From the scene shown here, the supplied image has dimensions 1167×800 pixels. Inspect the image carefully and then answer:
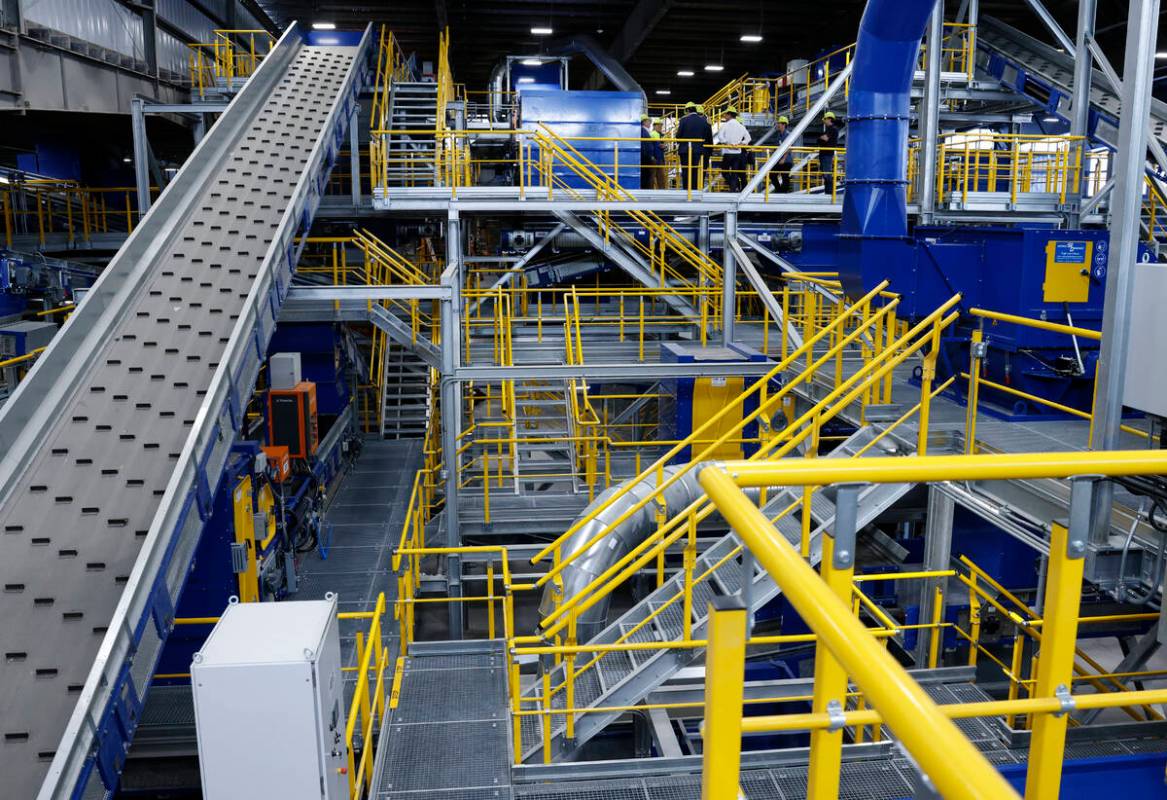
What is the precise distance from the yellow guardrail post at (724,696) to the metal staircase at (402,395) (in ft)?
55.1

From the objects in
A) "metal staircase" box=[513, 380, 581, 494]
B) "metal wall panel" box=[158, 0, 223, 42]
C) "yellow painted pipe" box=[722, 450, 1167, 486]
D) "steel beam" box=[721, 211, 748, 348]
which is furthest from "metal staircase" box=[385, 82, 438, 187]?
"yellow painted pipe" box=[722, 450, 1167, 486]

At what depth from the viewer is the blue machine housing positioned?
15156 mm

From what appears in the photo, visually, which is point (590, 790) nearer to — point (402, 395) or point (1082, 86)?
point (1082, 86)

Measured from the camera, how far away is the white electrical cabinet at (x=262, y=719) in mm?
4957

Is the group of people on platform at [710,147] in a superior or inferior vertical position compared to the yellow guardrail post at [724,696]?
superior

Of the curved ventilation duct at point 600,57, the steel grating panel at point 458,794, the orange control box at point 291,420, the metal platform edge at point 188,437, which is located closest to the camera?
the metal platform edge at point 188,437

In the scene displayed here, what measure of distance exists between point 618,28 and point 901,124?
17.7 meters

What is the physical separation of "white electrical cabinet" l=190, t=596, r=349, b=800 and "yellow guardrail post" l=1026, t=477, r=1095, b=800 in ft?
12.6

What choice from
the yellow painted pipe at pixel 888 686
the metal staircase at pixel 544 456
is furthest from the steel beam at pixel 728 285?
the yellow painted pipe at pixel 888 686

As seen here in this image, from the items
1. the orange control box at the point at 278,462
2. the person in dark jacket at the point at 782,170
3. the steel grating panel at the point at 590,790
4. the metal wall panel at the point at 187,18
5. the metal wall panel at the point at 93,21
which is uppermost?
the metal wall panel at the point at 187,18

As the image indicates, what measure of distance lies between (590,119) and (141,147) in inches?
299

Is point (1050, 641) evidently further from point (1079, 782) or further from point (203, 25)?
point (203, 25)

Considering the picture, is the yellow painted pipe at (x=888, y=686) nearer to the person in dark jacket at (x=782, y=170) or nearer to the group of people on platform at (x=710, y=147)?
the group of people on platform at (x=710, y=147)

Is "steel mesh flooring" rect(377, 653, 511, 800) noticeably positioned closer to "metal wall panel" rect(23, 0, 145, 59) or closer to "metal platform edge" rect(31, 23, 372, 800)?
"metal platform edge" rect(31, 23, 372, 800)
